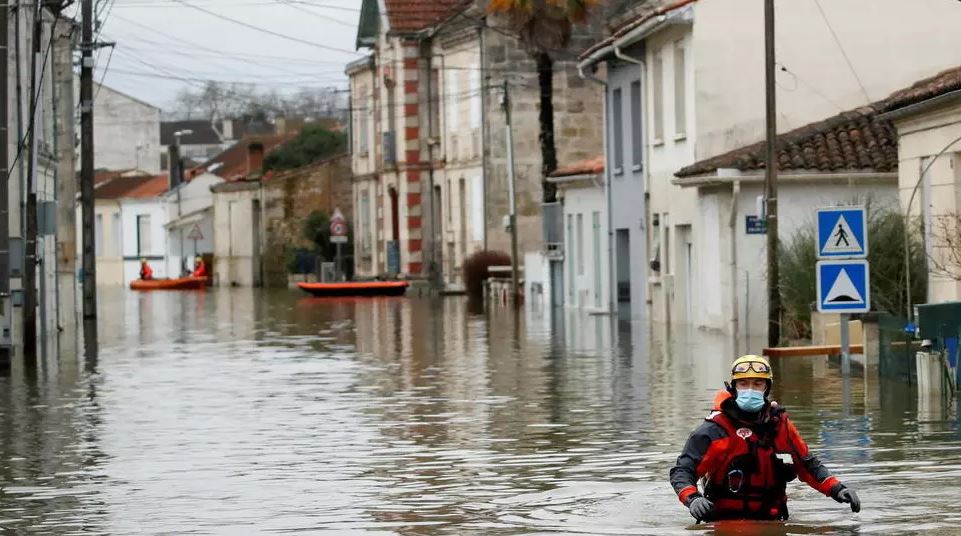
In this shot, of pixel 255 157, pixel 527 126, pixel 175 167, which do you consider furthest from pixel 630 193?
pixel 175 167

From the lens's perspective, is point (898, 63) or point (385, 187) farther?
point (385, 187)

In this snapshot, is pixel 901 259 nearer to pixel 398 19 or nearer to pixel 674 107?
pixel 674 107

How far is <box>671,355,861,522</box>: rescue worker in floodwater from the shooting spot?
10.9m

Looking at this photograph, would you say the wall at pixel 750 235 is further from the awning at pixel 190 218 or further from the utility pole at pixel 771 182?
the awning at pixel 190 218

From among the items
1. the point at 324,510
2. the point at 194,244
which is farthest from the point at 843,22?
the point at 194,244

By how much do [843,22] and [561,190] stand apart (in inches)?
661

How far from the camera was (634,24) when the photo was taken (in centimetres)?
4288

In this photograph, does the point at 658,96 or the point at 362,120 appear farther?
the point at 362,120

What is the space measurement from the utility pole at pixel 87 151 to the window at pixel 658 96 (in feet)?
46.4

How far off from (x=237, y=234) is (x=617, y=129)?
5560cm

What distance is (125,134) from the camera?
469 ft

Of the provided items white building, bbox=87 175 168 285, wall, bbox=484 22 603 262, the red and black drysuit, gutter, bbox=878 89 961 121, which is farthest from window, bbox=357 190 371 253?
the red and black drysuit

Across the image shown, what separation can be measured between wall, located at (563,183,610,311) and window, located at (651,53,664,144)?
6352 millimetres

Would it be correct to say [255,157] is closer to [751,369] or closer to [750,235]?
[750,235]
